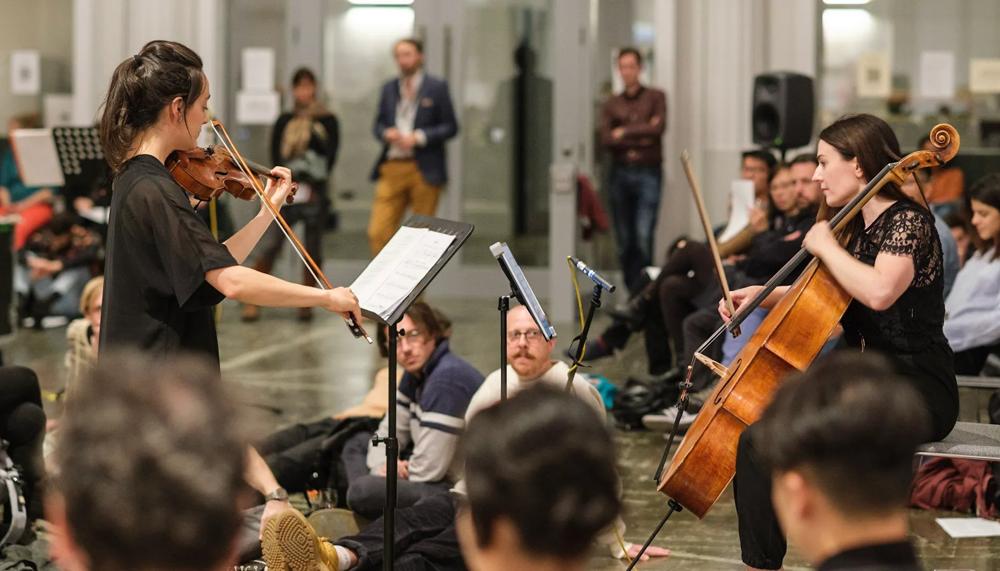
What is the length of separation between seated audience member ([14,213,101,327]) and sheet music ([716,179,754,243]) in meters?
4.42

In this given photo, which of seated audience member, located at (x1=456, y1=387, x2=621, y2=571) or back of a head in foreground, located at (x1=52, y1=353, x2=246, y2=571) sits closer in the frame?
back of a head in foreground, located at (x1=52, y1=353, x2=246, y2=571)

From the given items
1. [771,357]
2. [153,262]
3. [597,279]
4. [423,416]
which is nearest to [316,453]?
[423,416]

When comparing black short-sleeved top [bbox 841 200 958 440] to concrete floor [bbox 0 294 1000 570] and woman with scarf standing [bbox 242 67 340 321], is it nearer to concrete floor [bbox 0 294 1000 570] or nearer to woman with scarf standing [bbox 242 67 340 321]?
concrete floor [bbox 0 294 1000 570]

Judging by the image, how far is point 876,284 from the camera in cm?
370

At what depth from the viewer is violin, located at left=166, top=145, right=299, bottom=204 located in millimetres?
3670

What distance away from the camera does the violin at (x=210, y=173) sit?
3.67 m

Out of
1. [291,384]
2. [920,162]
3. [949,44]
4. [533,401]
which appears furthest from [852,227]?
[949,44]

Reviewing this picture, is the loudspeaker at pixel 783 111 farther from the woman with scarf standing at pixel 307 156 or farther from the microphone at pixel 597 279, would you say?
the microphone at pixel 597 279

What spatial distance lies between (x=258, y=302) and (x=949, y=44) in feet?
27.7

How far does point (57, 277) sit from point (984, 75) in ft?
22.2

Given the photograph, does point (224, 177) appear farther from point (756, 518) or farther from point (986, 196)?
point (986, 196)

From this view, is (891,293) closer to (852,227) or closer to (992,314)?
(852,227)

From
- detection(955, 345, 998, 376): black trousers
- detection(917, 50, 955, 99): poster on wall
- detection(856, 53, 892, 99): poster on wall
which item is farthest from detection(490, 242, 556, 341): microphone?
detection(917, 50, 955, 99): poster on wall

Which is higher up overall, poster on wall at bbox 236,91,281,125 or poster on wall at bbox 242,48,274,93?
poster on wall at bbox 242,48,274,93
